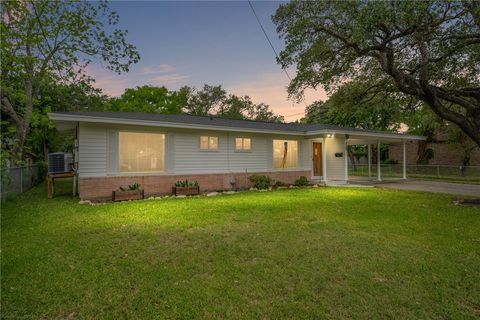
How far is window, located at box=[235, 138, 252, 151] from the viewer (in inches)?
468

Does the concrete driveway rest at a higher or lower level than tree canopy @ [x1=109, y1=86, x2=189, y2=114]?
lower

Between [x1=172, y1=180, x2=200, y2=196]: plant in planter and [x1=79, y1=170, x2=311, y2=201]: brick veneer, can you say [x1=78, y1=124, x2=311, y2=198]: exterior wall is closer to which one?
[x1=79, y1=170, x2=311, y2=201]: brick veneer

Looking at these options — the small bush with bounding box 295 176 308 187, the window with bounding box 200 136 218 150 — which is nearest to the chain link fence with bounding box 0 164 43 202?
the window with bounding box 200 136 218 150

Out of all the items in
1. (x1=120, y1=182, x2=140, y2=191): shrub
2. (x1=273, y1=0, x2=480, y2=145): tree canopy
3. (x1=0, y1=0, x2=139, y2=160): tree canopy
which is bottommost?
(x1=120, y1=182, x2=140, y2=191): shrub

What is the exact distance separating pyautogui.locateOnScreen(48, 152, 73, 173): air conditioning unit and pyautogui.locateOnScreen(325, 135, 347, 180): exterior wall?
13.0m

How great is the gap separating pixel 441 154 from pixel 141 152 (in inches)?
958

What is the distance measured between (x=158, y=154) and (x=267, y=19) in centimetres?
613

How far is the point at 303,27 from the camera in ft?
26.0

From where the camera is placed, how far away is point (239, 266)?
3.49 meters

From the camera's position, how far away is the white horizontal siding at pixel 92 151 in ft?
28.4

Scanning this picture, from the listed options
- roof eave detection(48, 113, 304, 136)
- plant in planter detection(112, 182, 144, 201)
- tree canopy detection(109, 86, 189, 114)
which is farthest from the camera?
tree canopy detection(109, 86, 189, 114)

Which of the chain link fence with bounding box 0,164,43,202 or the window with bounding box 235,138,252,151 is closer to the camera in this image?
the chain link fence with bounding box 0,164,43,202

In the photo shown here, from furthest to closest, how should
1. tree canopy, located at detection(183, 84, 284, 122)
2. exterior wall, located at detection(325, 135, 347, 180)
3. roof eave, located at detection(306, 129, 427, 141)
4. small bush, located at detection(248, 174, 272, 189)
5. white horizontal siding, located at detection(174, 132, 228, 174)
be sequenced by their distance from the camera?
tree canopy, located at detection(183, 84, 284, 122), exterior wall, located at detection(325, 135, 347, 180), roof eave, located at detection(306, 129, 427, 141), small bush, located at detection(248, 174, 272, 189), white horizontal siding, located at detection(174, 132, 228, 174)

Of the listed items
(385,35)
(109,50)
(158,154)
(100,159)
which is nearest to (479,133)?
(385,35)
